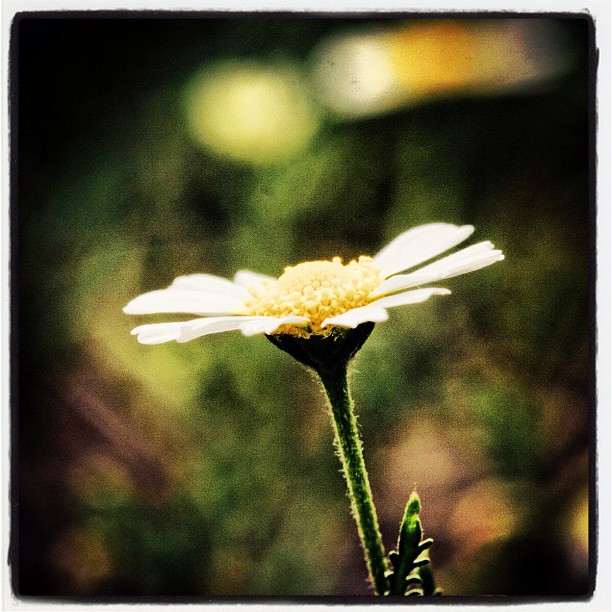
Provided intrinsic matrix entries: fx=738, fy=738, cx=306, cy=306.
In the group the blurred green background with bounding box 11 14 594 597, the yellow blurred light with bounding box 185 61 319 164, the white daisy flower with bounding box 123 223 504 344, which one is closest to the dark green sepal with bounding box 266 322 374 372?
the white daisy flower with bounding box 123 223 504 344

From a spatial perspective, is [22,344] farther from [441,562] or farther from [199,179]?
[441,562]

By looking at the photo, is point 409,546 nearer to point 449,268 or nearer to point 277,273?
point 449,268

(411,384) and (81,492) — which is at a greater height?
(411,384)

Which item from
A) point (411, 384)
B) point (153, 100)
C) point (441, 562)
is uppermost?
point (153, 100)

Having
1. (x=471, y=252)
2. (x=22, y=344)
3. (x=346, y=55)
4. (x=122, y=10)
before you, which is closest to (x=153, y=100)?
(x=122, y=10)

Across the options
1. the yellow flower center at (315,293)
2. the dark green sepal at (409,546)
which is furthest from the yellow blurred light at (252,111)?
the dark green sepal at (409,546)

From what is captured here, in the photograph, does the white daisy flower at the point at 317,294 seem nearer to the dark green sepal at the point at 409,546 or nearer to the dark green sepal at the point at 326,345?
the dark green sepal at the point at 326,345
